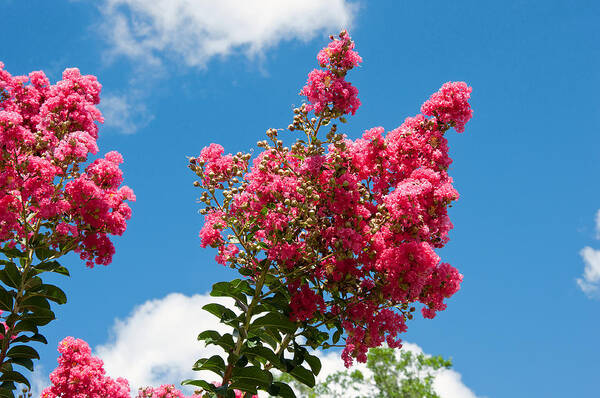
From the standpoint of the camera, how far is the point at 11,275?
528 cm

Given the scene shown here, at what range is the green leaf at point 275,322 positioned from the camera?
4.66 m

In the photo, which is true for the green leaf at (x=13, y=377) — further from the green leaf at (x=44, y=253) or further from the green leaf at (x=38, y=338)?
the green leaf at (x=44, y=253)

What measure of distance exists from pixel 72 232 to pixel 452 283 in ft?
11.7

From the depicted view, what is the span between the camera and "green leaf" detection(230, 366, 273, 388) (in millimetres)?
4527

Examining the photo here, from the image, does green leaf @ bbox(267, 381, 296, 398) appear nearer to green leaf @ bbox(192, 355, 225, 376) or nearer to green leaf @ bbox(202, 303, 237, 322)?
green leaf @ bbox(192, 355, 225, 376)

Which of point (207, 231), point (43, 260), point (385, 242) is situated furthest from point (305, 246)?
point (43, 260)

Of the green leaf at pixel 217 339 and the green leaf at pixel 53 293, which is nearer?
the green leaf at pixel 217 339

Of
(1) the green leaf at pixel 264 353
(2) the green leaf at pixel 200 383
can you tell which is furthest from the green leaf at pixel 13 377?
(1) the green leaf at pixel 264 353

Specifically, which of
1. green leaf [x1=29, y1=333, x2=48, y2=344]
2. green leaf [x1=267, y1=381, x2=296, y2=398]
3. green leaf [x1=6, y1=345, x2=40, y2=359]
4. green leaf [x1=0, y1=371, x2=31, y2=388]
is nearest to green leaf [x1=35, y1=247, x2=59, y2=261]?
green leaf [x1=29, y1=333, x2=48, y2=344]

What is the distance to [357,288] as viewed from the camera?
4684 mm

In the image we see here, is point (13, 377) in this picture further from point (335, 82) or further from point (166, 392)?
point (335, 82)

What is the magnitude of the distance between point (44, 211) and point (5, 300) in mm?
1016

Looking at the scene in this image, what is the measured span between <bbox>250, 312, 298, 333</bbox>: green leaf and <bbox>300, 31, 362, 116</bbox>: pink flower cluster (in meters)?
1.84

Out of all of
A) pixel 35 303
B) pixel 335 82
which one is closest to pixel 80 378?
pixel 35 303
